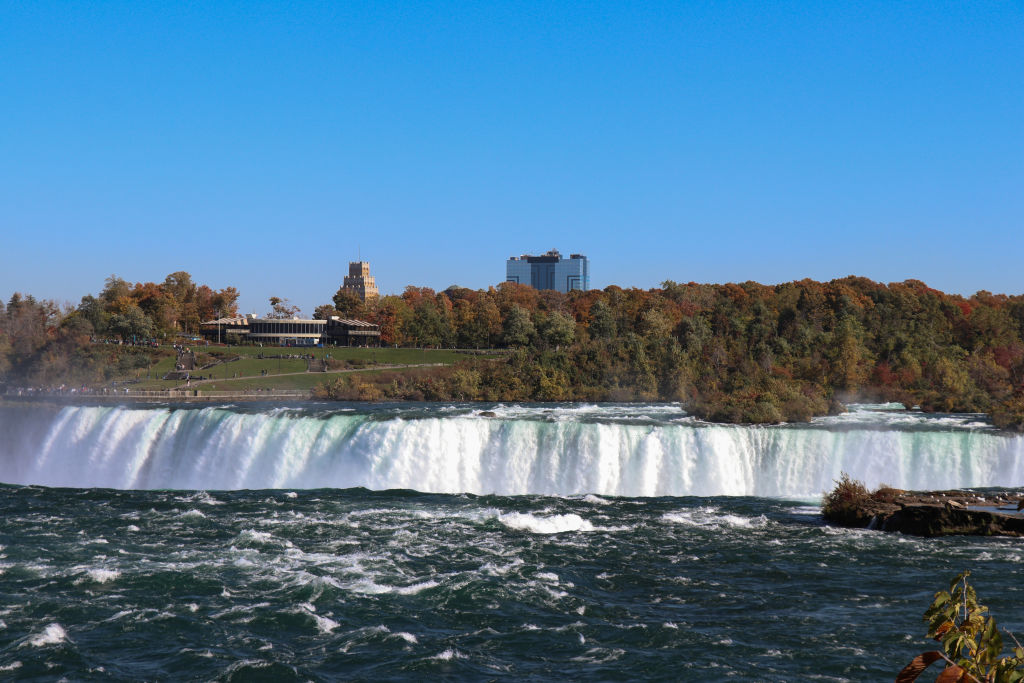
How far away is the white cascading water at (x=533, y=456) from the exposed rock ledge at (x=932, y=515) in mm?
3910

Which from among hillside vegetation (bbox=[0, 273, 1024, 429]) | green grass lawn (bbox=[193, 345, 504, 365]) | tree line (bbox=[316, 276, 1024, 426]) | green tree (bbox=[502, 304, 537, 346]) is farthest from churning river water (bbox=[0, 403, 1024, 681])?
green tree (bbox=[502, 304, 537, 346])

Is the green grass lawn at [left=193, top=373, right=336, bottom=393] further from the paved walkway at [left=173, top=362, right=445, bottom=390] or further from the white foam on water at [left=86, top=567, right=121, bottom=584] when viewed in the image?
the white foam on water at [left=86, top=567, right=121, bottom=584]

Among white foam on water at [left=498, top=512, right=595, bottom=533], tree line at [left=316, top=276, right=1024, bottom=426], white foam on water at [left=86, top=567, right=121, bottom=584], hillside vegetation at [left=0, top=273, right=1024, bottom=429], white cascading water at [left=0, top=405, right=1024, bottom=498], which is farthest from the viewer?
hillside vegetation at [left=0, top=273, right=1024, bottom=429]

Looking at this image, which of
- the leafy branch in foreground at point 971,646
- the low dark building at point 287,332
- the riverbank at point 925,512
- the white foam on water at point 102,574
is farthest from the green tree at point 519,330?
the leafy branch in foreground at point 971,646

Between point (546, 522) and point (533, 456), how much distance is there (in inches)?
340

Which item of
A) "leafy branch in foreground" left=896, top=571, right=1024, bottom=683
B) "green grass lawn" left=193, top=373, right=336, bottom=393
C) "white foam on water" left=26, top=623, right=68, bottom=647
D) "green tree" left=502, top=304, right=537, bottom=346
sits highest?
"green tree" left=502, top=304, right=537, bottom=346

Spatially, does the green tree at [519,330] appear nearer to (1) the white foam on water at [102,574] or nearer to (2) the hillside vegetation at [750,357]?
(2) the hillside vegetation at [750,357]

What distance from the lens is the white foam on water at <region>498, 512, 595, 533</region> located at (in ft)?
84.5

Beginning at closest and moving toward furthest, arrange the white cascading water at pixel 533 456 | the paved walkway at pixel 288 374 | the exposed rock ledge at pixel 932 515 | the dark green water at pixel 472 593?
the dark green water at pixel 472 593, the exposed rock ledge at pixel 932 515, the white cascading water at pixel 533 456, the paved walkway at pixel 288 374

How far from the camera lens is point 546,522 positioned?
2645cm

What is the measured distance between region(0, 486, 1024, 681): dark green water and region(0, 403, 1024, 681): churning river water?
2.7 inches

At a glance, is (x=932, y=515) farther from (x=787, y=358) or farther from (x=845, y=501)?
(x=787, y=358)

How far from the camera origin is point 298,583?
66.5ft

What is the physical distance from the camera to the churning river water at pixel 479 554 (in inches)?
643
